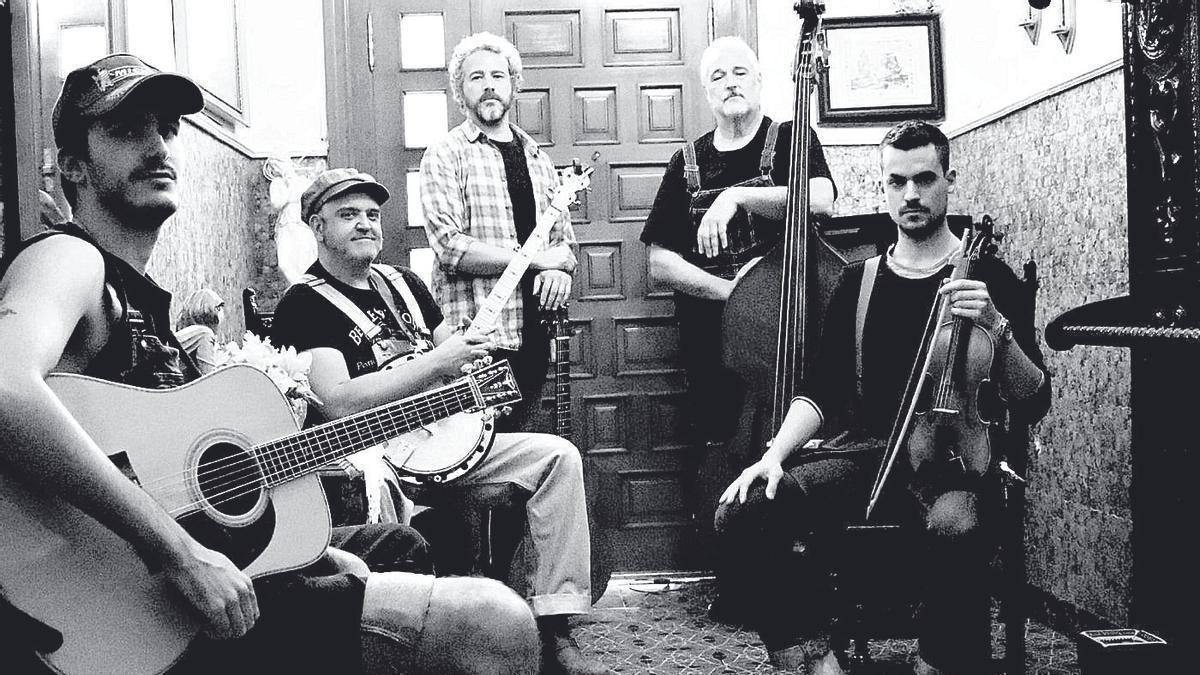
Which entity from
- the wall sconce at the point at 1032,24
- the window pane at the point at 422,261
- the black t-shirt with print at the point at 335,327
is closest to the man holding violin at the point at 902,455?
the black t-shirt with print at the point at 335,327

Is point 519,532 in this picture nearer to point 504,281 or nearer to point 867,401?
point 504,281

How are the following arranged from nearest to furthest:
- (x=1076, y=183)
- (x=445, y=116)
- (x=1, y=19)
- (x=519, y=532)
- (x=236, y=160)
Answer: (x=1, y=19), (x=519, y=532), (x=1076, y=183), (x=236, y=160), (x=445, y=116)

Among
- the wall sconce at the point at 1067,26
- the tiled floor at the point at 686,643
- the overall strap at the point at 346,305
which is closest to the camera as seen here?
the overall strap at the point at 346,305

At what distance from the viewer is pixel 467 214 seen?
350 centimetres

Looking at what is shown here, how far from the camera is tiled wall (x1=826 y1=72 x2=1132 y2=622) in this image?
290 centimetres

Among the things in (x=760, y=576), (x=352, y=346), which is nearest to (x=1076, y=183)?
(x=760, y=576)

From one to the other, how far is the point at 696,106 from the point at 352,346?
7.23ft

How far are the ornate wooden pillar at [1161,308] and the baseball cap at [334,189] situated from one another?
169cm

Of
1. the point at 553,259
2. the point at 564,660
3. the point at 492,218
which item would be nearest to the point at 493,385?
the point at 564,660

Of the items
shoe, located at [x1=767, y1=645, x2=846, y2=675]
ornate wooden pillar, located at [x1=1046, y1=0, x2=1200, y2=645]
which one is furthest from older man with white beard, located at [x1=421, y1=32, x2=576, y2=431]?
ornate wooden pillar, located at [x1=1046, y1=0, x2=1200, y2=645]

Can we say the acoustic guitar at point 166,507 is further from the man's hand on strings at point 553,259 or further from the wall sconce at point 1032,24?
the wall sconce at point 1032,24

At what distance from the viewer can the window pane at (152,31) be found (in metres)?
2.73

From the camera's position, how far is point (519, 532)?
285cm

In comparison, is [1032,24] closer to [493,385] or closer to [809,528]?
[809,528]
